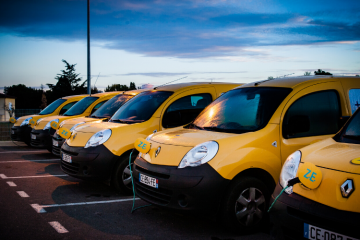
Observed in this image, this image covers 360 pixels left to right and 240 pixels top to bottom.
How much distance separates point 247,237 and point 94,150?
115 inches

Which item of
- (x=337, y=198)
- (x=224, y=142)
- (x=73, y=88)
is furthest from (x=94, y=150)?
(x=73, y=88)

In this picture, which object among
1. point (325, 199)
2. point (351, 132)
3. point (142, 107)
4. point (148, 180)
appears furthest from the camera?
point (142, 107)

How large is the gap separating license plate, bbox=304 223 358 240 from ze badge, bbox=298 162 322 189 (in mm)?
322

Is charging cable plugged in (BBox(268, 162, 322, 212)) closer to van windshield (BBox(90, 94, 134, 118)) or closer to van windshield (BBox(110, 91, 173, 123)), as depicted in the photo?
van windshield (BBox(110, 91, 173, 123))

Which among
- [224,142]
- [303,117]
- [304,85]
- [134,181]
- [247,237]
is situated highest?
[304,85]

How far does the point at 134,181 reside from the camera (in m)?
4.55

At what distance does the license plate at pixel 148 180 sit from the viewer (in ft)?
13.2

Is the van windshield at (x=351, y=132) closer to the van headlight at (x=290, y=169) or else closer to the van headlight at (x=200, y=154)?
the van headlight at (x=290, y=169)

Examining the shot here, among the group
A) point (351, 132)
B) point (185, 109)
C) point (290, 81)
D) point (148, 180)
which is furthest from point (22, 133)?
point (351, 132)

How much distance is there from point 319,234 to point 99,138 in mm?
4036

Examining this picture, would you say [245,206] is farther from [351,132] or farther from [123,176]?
[123,176]

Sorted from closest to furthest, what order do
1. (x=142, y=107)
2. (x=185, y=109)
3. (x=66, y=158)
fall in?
(x=66, y=158) → (x=185, y=109) → (x=142, y=107)

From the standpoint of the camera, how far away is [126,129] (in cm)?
587

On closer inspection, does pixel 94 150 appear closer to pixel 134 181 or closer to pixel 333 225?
pixel 134 181
